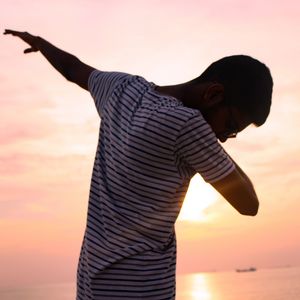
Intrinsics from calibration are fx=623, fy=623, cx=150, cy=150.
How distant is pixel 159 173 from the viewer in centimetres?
322

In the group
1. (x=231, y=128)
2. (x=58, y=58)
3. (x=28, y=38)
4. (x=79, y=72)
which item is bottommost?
(x=231, y=128)

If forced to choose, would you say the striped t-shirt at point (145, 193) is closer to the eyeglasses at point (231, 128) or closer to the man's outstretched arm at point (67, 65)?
the eyeglasses at point (231, 128)

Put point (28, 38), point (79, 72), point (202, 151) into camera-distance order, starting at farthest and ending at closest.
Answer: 1. point (28, 38)
2. point (79, 72)
3. point (202, 151)

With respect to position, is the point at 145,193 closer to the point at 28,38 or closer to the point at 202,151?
the point at 202,151

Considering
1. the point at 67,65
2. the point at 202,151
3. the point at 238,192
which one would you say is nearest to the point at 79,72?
the point at 67,65

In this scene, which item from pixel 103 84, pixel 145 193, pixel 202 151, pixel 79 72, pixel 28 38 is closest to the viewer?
pixel 202 151

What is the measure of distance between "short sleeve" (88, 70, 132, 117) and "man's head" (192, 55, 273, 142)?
1.81 ft

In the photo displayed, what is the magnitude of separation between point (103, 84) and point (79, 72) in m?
0.31

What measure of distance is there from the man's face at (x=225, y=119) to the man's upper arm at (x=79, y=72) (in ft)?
Answer: 3.32

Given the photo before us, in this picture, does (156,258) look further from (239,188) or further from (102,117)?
(102,117)

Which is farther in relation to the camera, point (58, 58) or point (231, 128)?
point (58, 58)

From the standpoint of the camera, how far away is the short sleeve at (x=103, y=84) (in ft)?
12.0

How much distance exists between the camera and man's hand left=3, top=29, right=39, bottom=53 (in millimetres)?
4189

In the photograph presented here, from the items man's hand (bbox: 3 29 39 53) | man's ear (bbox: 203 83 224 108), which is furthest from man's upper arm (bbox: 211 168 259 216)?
man's hand (bbox: 3 29 39 53)
